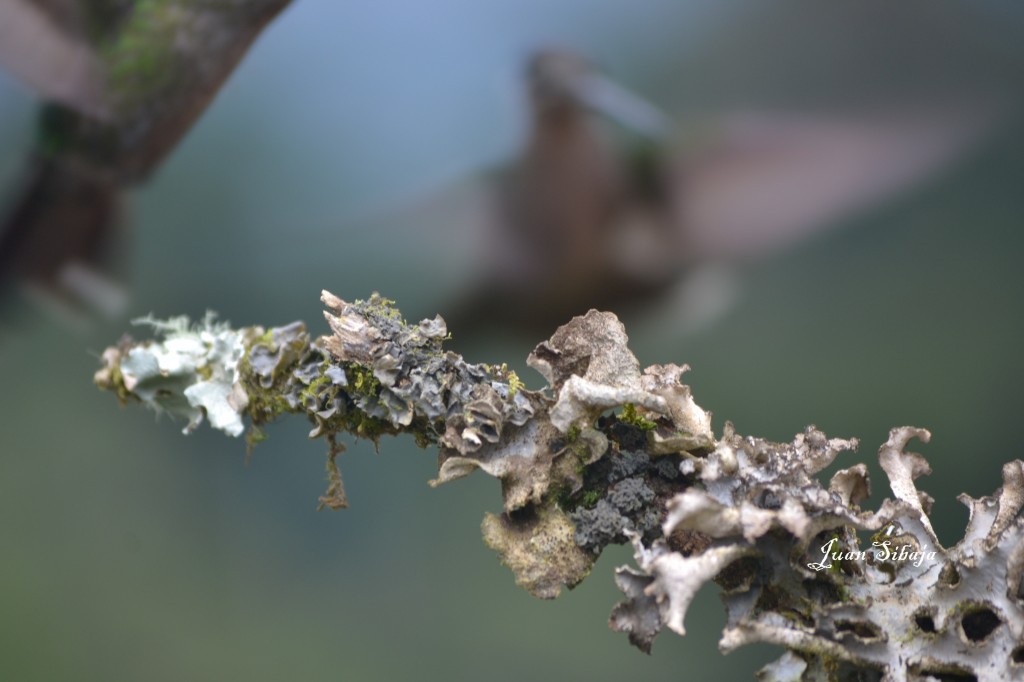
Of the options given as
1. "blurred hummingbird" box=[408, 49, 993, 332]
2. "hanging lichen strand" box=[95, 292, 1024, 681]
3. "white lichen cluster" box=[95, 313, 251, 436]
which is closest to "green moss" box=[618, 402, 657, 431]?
"hanging lichen strand" box=[95, 292, 1024, 681]

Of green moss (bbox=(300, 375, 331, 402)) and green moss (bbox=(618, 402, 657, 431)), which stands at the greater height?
green moss (bbox=(618, 402, 657, 431))

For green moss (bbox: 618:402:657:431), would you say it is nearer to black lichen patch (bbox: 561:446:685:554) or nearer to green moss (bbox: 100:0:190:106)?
black lichen patch (bbox: 561:446:685:554)

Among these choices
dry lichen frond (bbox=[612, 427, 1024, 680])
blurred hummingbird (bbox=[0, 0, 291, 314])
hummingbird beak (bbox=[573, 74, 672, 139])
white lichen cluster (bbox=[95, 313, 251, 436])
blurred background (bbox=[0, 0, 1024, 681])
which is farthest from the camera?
blurred background (bbox=[0, 0, 1024, 681])

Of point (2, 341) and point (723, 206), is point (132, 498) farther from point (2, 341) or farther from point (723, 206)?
point (723, 206)

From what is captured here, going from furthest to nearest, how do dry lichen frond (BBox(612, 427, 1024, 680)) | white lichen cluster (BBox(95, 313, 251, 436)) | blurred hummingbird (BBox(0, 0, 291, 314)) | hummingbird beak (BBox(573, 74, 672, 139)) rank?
hummingbird beak (BBox(573, 74, 672, 139)) → blurred hummingbird (BBox(0, 0, 291, 314)) → white lichen cluster (BBox(95, 313, 251, 436)) → dry lichen frond (BBox(612, 427, 1024, 680))

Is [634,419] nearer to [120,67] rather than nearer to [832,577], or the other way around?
[832,577]

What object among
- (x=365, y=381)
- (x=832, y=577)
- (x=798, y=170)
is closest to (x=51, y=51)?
(x=365, y=381)
